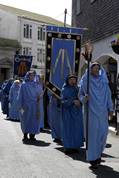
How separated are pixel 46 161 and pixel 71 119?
1647mm

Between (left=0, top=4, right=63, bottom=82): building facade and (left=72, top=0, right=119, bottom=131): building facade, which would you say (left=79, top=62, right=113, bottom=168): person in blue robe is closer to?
(left=72, top=0, right=119, bottom=131): building facade

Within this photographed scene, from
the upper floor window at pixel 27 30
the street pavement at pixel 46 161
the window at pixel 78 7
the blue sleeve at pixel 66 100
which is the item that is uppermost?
the upper floor window at pixel 27 30

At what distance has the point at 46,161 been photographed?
423 inches

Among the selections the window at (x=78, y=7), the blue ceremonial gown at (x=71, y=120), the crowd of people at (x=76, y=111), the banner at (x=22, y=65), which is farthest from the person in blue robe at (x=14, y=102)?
the blue ceremonial gown at (x=71, y=120)

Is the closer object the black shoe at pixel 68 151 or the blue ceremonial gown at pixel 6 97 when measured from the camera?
the black shoe at pixel 68 151

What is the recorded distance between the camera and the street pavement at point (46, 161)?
9438mm

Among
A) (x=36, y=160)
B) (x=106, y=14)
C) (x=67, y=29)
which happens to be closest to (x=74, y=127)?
(x=36, y=160)

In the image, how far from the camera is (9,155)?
11.5m

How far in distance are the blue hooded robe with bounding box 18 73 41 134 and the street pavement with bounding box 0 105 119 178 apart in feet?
1.30

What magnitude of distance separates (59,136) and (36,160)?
318 centimetres

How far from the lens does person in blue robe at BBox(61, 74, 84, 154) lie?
39.4ft

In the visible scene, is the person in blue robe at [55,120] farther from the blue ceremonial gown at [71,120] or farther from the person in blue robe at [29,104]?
the blue ceremonial gown at [71,120]

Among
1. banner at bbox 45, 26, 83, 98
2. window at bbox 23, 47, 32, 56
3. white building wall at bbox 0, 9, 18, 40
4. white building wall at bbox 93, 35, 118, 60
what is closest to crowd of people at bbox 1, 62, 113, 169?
banner at bbox 45, 26, 83, 98

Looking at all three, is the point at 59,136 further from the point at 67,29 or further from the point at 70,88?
the point at 67,29
